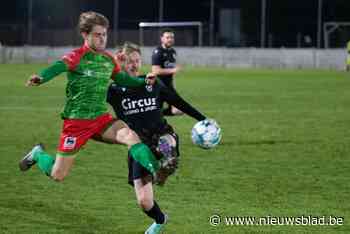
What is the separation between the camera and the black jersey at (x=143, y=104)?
7.82 metres

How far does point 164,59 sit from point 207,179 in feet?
24.5

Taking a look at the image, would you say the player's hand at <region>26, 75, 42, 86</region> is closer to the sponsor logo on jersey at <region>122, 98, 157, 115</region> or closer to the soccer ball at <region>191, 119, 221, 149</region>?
the sponsor logo on jersey at <region>122, 98, 157, 115</region>

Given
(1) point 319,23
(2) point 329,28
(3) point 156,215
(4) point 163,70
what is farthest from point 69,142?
(1) point 319,23

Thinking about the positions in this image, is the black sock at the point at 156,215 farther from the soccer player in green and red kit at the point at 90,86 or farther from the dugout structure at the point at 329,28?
the dugout structure at the point at 329,28

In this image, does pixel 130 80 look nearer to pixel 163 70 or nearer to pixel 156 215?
pixel 156 215

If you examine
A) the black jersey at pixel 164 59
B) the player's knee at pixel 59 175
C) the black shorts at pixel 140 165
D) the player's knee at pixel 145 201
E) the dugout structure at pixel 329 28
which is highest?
the dugout structure at pixel 329 28

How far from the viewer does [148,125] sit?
25.6 ft

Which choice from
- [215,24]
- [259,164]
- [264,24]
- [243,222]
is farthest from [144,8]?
[243,222]

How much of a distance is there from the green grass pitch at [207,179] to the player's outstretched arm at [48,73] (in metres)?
1.48

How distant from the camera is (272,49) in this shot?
1925 inches

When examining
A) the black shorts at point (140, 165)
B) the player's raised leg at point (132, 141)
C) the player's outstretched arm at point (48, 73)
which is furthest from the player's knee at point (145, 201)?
the player's outstretched arm at point (48, 73)

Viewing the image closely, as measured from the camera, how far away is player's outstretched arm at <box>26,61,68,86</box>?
743cm

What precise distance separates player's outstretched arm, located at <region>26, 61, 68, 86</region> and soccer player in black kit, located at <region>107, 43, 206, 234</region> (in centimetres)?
65

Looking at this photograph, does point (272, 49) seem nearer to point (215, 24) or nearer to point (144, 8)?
point (215, 24)
